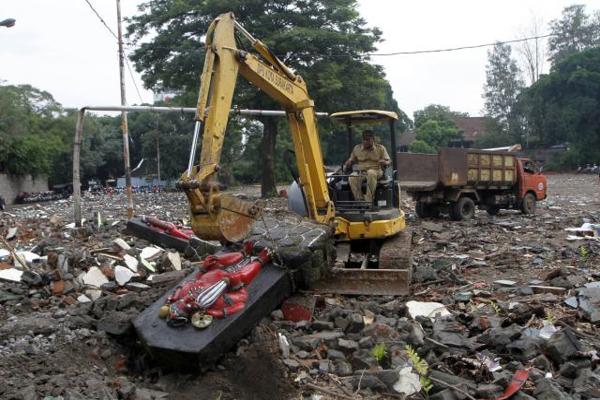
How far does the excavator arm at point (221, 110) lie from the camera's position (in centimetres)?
491

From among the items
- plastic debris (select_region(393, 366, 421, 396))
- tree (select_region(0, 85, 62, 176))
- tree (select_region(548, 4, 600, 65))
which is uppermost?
tree (select_region(548, 4, 600, 65))

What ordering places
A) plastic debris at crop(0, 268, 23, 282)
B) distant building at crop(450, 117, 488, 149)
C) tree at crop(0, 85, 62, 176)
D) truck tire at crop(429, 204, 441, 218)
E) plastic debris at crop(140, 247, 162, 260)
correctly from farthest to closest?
distant building at crop(450, 117, 488, 149) → tree at crop(0, 85, 62, 176) → truck tire at crop(429, 204, 441, 218) → plastic debris at crop(140, 247, 162, 260) → plastic debris at crop(0, 268, 23, 282)

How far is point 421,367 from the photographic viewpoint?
4.09 meters

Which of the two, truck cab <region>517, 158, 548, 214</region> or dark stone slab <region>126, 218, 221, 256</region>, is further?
truck cab <region>517, 158, 548, 214</region>

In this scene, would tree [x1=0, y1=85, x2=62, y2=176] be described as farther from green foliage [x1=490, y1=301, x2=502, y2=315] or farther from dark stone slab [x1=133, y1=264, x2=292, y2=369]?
green foliage [x1=490, y1=301, x2=502, y2=315]

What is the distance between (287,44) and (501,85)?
1444 inches

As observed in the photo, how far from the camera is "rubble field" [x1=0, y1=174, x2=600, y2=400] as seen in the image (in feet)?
13.0

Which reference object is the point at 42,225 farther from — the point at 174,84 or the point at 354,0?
the point at 354,0

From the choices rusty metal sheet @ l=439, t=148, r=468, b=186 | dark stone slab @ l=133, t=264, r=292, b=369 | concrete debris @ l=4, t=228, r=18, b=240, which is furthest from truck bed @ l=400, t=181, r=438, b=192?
dark stone slab @ l=133, t=264, r=292, b=369

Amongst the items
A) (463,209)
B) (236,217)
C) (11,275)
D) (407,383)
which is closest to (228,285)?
(236,217)

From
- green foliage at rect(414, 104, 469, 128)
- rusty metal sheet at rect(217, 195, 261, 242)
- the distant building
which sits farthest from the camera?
green foliage at rect(414, 104, 469, 128)

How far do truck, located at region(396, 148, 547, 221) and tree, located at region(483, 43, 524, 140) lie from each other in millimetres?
33748

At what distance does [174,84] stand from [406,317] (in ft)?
60.3

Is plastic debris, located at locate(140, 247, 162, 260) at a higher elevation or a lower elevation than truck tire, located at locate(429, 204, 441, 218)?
higher
